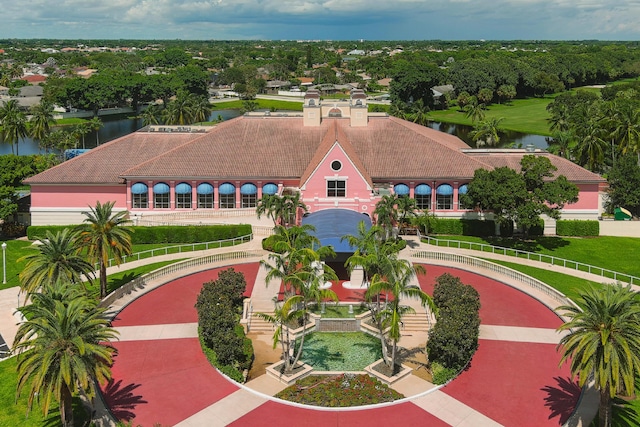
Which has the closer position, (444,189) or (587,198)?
(444,189)

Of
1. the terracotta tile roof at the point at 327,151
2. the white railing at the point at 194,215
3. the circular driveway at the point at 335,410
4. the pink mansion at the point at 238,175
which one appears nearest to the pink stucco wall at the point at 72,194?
the pink mansion at the point at 238,175

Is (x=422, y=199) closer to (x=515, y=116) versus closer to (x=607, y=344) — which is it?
(x=607, y=344)

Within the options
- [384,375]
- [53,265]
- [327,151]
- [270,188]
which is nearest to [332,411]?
[384,375]

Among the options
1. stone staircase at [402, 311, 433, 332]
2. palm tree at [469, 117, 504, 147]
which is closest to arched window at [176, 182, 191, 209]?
stone staircase at [402, 311, 433, 332]

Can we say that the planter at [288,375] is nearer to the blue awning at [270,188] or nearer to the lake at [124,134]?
the blue awning at [270,188]

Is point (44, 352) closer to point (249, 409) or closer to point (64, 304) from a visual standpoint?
point (64, 304)

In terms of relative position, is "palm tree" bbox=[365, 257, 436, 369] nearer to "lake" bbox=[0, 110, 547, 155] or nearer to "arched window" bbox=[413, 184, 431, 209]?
"arched window" bbox=[413, 184, 431, 209]
